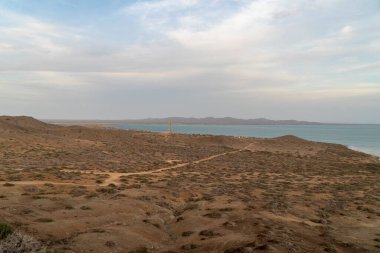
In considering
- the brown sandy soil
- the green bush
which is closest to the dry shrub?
the green bush

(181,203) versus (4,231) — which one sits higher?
(4,231)

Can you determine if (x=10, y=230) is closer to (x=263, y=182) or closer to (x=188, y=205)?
(x=188, y=205)

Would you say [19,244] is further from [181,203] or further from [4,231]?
[181,203]

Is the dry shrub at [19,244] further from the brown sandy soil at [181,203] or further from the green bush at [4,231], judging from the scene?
the brown sandy soil at [181,203]

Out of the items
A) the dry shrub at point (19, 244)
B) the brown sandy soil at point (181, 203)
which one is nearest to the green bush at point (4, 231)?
the dry shrub at point (19, 244)

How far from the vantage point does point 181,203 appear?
92.0 ft

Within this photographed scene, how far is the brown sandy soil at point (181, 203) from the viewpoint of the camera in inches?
696

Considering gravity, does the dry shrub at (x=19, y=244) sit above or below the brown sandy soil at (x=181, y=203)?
above

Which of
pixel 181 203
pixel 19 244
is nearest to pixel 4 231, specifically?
pixel 19 244

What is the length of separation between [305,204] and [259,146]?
5945 centimetres

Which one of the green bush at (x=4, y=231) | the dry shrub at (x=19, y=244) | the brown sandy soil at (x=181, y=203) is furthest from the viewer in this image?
the brown sandy soil at (x=181, y=203)

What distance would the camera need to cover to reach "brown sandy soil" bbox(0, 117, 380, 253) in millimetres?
17688

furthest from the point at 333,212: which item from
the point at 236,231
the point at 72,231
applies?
the point at 72,231

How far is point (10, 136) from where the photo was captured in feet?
206
